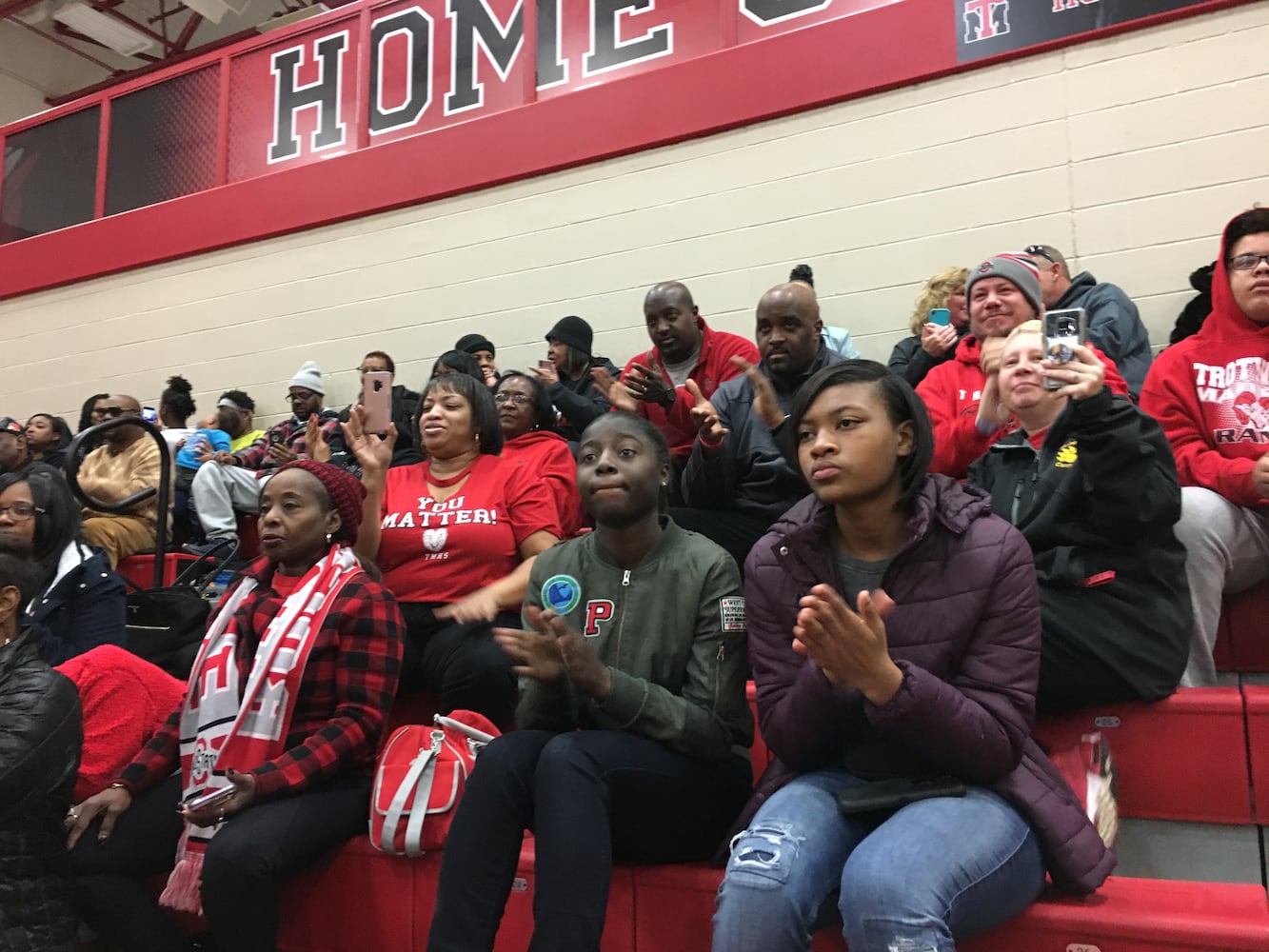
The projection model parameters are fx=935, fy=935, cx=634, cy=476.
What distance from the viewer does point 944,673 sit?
4.73 ft

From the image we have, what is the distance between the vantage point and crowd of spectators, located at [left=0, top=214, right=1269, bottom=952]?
1.36 m

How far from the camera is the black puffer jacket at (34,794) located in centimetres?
168

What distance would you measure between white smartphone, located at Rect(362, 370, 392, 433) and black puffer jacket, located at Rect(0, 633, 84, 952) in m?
1.09

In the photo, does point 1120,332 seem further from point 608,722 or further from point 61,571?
point 61,571

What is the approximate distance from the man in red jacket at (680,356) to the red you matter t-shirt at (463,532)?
70 centimetres

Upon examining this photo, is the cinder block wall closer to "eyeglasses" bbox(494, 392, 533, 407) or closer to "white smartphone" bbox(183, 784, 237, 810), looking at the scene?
"eyeglasses" bbox(494, 392, 533, 407)

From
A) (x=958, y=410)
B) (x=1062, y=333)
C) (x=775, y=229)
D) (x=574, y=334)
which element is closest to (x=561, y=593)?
(x=1062, y=333)

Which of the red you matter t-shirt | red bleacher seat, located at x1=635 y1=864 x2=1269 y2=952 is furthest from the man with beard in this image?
red bleacher seat, located at x1=635 y1=864 x2=1269 y2=952

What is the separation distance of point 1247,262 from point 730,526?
1.43 metres

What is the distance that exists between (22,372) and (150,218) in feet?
5.17

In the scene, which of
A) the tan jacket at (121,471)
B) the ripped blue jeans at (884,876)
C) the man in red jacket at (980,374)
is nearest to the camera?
the ripped blue jeans at (884,876)

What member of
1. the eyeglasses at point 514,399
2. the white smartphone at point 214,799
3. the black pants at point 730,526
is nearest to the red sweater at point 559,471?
the black pants at point 730,526

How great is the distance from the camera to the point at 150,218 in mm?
6191

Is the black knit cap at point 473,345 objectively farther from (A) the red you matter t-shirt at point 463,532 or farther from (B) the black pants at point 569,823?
(B) the black pants at point 569,823
